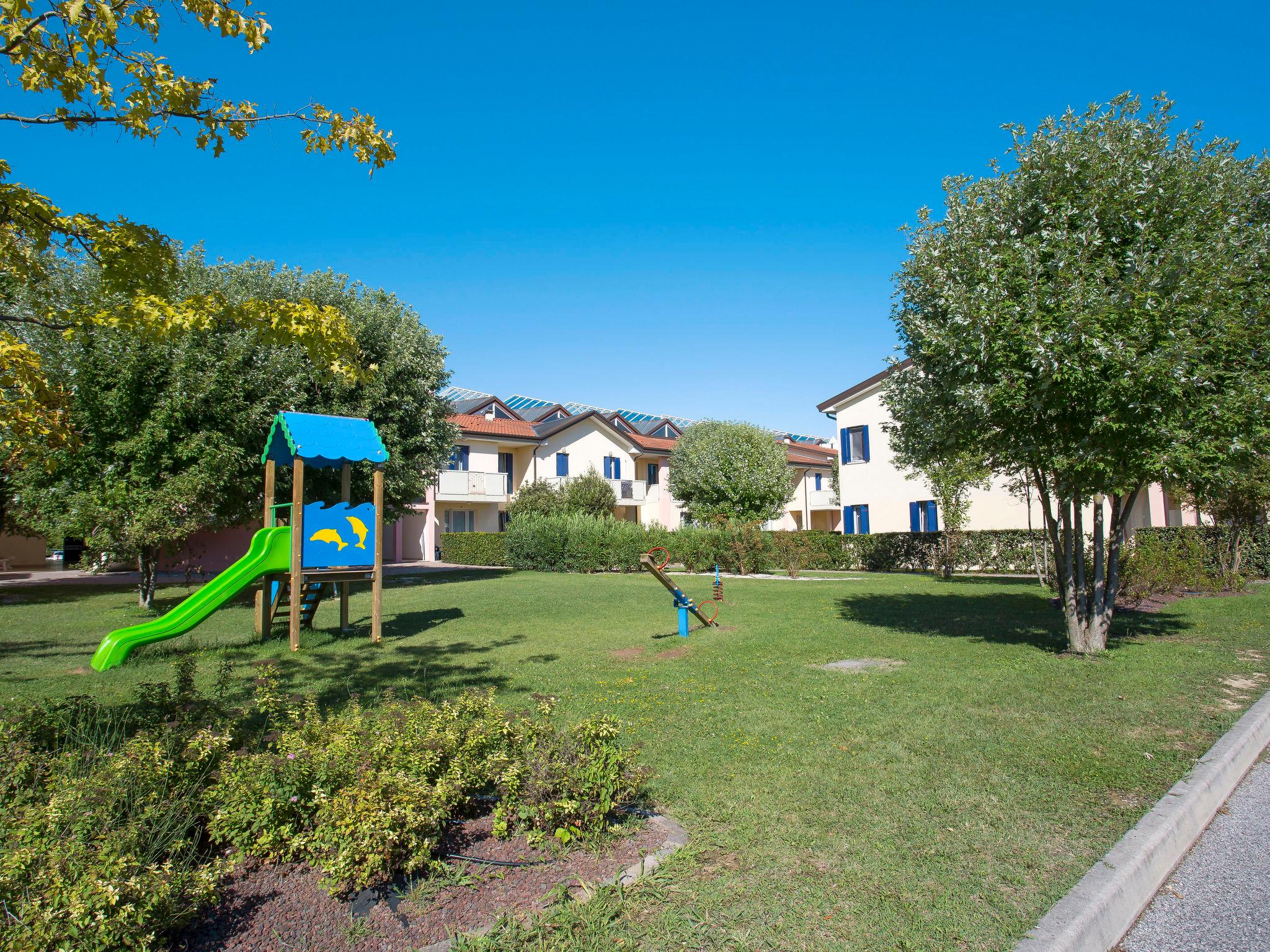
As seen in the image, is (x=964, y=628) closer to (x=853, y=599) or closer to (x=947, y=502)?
(x=853, y=599)

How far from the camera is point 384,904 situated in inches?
131

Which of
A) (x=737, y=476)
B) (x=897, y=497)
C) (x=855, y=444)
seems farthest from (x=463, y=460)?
(x=897, y=497)

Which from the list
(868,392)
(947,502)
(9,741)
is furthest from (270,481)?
(868,392)

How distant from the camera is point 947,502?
77.5ft

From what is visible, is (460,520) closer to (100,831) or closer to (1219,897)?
(100,831)

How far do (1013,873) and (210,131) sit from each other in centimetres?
689

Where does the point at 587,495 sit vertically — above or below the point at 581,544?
above

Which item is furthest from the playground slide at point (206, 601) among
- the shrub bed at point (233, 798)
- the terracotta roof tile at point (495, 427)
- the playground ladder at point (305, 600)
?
the terracotta roof tile at point (495, 427)

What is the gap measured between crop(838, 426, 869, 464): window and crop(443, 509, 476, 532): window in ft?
63.2

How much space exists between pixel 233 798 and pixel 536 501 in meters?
29.7

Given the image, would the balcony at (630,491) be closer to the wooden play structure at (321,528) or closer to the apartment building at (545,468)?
the apartment building at (545,468)

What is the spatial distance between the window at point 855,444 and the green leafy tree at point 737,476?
12.4 ft

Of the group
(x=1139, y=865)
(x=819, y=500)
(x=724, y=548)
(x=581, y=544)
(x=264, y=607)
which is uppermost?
(x=819, y=500)

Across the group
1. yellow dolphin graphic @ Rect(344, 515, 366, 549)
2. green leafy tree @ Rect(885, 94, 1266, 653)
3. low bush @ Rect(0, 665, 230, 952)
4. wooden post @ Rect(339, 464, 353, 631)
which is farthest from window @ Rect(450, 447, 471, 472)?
low bush @ Rect(0, 665, 230, 952)
